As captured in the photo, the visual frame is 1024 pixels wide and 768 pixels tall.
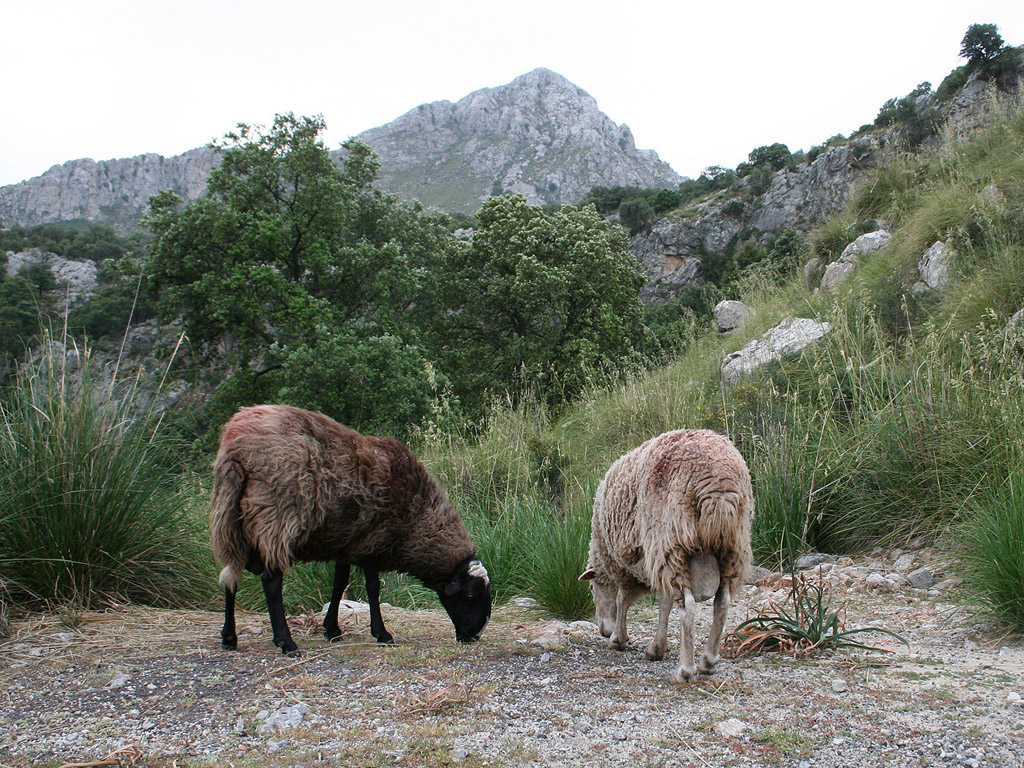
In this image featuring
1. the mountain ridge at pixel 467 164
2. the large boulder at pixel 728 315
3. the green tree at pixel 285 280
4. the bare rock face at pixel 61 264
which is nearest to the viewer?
the large boulder at pixel 728 315

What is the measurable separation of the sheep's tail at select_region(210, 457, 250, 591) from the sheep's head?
211cm

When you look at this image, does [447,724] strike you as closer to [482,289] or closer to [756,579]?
[756,579]

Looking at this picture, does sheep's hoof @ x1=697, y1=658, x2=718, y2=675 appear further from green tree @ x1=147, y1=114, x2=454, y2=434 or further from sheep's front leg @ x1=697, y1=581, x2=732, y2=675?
green tree @ x1=147, y1=114, x2=454, y2=434

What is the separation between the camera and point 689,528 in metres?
3.21

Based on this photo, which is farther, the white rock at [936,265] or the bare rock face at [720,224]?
the bare rock face at [720,224]

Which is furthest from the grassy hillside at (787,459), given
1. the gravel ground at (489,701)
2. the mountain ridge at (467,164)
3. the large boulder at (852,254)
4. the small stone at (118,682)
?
the mountain ridge at (467,164)

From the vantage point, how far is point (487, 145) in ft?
367

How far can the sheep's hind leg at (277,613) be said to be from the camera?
151 inches

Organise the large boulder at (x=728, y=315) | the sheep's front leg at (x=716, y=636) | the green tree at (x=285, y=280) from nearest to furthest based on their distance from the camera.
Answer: the sheep's front leg at (x=716, y=636) < the large boulder at (x=728, y=315) < the green tree at (x=285, y=280)

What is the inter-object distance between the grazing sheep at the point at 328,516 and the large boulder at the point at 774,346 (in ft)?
20.3

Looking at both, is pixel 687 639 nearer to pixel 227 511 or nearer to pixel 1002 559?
pixel 1002 559

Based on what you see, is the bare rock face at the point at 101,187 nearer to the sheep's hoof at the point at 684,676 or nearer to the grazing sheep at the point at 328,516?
the grazing sheep at the point at 328,516

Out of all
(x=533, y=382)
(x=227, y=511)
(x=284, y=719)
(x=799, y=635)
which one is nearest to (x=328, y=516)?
(x=227, y=511)

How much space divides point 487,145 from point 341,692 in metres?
116
